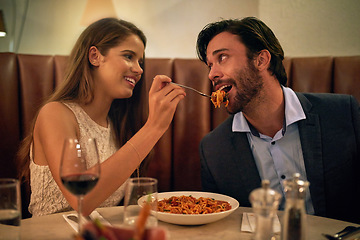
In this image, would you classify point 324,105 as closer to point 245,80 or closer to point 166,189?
point 245,80

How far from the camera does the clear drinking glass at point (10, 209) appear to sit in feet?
3.20

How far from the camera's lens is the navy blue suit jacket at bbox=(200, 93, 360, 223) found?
6.29 feet

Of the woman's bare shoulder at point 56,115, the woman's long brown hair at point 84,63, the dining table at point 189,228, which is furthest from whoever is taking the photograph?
the woman's long brown hair at point 84,63

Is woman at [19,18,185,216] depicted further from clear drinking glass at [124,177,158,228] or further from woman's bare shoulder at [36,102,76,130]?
clear drinking glass at [124,177,158,228]

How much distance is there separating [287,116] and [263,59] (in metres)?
0.47

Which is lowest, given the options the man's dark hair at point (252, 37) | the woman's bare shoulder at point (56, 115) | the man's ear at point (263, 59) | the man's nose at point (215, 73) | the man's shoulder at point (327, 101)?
the woman's bare shoulder at point (56, 115)

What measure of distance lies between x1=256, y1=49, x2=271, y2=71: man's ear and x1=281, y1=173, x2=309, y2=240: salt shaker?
139cm

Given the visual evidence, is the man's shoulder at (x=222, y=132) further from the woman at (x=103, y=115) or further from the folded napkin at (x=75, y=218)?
the folded napkin at (x=75, y=218)

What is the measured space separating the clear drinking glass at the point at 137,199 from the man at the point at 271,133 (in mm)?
1113

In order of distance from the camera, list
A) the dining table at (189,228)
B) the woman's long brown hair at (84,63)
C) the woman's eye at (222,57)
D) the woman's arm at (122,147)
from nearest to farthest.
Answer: the dining table at (189,228) < the woman's arm at (122,147) < the woman's long brown hair at (84,63) < the woman's eye at (222,57)

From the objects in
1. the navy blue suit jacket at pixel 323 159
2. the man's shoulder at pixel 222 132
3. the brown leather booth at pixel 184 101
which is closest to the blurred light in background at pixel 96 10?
the brown leather booth at pixel 184 101

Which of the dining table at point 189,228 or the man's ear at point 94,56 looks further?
the man's ear at point 94,56

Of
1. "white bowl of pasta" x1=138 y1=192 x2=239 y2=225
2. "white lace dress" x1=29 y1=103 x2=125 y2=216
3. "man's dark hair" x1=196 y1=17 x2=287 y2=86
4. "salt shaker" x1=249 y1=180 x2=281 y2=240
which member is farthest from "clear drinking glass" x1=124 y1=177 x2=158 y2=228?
"man's dark hair" x1=196 y1=17 x2=287 y2=86

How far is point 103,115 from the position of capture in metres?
2.24
